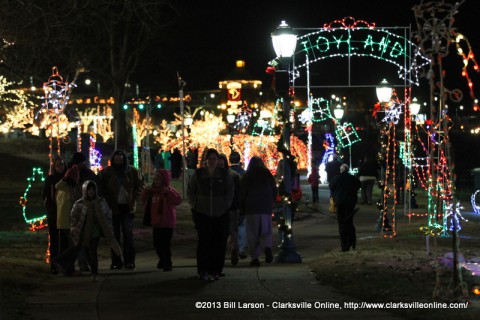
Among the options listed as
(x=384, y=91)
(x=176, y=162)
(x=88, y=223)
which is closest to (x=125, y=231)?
(x=88, y=223)

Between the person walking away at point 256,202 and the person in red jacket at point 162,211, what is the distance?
1170mm

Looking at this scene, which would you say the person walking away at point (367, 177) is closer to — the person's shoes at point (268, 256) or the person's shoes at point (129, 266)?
the person's shoes at point (268, 256)

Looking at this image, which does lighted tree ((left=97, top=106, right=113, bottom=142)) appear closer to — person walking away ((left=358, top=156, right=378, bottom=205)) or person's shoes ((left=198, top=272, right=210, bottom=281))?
person walking away ((left=358, top=156, right=378, bottom=205))

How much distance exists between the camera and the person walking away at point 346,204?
53.7 ft

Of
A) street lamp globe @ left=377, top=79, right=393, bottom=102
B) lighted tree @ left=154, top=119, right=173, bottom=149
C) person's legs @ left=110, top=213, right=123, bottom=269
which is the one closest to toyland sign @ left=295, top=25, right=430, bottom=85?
street lamp globe @ left=377, top=79, right=393, bottom=102

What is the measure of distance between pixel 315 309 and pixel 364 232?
11.6 meters

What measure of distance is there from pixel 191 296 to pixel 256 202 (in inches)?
140

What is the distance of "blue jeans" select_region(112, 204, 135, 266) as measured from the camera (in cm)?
1377

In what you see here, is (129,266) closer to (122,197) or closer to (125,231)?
(125,231)

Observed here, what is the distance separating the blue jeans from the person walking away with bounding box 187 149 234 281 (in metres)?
1.69

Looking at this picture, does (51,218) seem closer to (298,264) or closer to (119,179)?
(119,179)

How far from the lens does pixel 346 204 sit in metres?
16.6

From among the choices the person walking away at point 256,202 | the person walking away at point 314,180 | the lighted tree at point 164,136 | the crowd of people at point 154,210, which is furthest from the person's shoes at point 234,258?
the lighted tree at point 164,136

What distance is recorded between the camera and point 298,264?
1451cm
